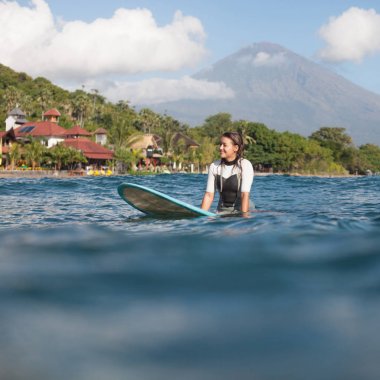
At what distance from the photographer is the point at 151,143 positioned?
7819 cm

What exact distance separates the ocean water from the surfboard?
1461 millimetres

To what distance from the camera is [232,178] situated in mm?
6473

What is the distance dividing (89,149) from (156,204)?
57114mm

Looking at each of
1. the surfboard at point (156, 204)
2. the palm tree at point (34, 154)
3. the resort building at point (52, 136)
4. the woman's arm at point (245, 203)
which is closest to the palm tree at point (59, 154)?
the palm tree at point (34, 154)

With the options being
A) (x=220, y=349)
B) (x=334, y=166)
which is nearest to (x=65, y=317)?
(x=220, y=349)

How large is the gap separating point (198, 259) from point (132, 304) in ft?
3.18

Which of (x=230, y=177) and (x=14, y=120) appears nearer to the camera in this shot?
(x=230, y=177)

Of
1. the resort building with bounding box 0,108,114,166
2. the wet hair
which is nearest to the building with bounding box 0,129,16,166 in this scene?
the resort building with bounding box 0,108,114,166

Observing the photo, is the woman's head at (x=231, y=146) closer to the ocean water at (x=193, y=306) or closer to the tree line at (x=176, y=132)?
the ocean water at (x=193, y=306)

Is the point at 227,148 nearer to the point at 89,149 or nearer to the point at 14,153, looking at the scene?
the point at 14,153

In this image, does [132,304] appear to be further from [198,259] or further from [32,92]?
[32,92]

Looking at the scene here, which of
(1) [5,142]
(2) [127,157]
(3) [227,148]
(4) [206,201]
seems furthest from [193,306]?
(2) [127,157]

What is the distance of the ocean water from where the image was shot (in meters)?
1.99

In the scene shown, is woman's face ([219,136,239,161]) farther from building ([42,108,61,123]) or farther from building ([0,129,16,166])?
building ([42,108,61,123])
